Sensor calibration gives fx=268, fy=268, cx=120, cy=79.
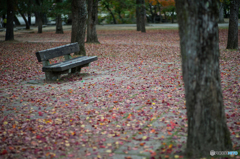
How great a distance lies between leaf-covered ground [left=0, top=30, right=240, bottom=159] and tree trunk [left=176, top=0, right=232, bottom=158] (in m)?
0.42

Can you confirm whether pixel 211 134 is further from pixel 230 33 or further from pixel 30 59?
pixel 230 33

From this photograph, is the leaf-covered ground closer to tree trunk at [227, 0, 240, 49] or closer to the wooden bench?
the wooden bench

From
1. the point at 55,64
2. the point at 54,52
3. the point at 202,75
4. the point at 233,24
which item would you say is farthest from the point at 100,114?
the point at 233,24

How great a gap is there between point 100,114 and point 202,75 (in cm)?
253

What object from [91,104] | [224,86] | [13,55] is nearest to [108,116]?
[91,104]

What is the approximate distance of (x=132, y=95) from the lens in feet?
20.8

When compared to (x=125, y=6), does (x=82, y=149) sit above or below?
below

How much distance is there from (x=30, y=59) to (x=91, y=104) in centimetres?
796

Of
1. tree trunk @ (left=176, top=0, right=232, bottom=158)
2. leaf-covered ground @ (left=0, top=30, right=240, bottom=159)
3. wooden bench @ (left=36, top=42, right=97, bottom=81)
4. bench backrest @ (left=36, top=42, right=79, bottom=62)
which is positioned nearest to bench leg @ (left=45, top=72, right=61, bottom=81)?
wooden bench @ (left=36, top=42, right=97, bottom=81)

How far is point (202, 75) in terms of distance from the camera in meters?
3.12

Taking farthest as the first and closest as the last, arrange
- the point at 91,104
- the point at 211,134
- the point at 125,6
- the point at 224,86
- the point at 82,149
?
the point at 125,6 → the point at 224,86 → the point at 91,104 → the point at 82,149 → the point at 211,134

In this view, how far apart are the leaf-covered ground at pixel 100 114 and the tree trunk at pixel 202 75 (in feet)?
1.39

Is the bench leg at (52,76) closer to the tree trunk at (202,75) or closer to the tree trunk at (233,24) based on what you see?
the tree trunk at (202,75)

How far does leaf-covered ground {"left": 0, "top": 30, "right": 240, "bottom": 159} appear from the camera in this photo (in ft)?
12.3
